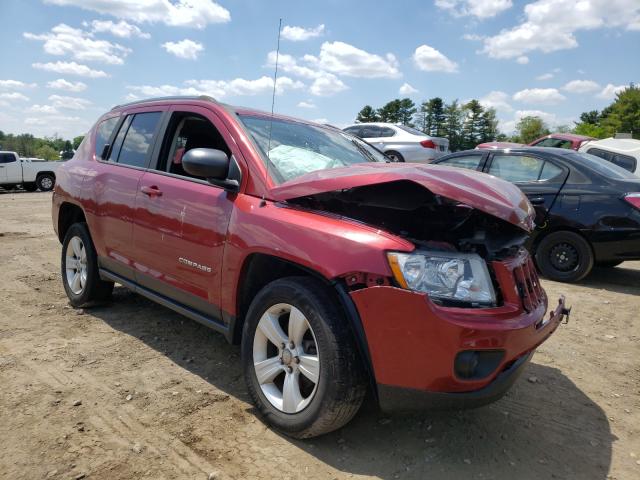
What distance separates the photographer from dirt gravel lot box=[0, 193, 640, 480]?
2.31 metres

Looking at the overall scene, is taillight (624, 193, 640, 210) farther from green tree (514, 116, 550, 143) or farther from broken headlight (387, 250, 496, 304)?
green tree (514, 116, 550, 143)

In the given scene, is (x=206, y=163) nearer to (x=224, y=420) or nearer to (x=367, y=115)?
(x=224, y=420)

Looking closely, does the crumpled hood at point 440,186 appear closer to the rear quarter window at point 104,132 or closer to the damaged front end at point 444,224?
the damaged front end at point 444,224

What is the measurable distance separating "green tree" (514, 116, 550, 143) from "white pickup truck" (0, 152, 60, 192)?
7357 cm

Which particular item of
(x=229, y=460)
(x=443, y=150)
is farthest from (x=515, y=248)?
(x=443, y=150)

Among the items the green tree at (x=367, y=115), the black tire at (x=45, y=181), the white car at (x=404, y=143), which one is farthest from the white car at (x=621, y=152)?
the green tree at (x=367, y=115)

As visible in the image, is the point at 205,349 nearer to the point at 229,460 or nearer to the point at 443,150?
the point at 229,460

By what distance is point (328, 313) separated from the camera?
7.49ft

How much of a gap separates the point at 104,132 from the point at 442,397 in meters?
3.77

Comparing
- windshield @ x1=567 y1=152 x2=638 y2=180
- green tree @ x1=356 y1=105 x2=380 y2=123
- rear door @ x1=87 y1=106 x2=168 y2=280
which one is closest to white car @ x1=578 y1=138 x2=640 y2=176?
windshield @ x1=567 y1=152 x2=638 y2=180

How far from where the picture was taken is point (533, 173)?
6234 mm

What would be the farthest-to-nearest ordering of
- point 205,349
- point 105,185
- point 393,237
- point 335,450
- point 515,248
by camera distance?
1. point 105,185
2. point 205,349
3. point 515,248
4. point 335,450
5. point 393,237

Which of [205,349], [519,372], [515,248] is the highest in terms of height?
[515,248]

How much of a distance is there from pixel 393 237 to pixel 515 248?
2.70ft
